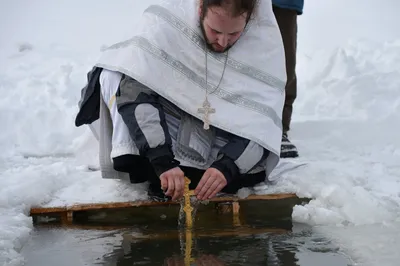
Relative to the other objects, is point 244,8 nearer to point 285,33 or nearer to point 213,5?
point 213,5

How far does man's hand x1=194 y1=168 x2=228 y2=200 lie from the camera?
308cm

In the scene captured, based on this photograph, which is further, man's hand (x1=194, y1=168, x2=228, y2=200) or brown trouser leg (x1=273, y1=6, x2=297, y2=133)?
brown trouser leg (x1=273, y1=6, x2=297, y2=133)

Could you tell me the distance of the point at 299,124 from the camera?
5.54 m

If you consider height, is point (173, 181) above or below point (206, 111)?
below

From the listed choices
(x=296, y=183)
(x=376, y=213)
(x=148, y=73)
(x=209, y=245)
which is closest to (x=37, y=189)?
(x=148, y=73)

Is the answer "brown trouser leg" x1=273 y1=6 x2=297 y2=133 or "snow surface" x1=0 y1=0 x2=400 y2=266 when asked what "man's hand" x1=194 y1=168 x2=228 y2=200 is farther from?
"brown trouser leg" x1=273 y1=6 x2=297 y2=133

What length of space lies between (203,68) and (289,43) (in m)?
1.21

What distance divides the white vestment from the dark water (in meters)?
0.47

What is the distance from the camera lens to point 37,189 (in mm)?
3479

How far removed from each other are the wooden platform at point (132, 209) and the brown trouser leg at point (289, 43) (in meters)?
1.18

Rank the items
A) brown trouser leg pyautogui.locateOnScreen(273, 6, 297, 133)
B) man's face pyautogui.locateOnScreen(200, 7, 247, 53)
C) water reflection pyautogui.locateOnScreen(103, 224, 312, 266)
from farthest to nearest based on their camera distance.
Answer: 1. brown trouser leg pyautogui.locateOnScreen(273, 6, 297, 133)
2. man's face pyautogui.locateOnScreen(200, 7, 247, 53)
3. water reflection pyautogui.locateOnScreen(103, 224, 312, 266)

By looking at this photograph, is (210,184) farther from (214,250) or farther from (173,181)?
(214,250)

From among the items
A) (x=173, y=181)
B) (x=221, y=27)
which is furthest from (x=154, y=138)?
(x=221, y=27)

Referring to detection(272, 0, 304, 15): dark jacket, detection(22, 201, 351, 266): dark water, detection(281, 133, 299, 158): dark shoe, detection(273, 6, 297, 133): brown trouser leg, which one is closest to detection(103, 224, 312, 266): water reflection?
detection(22, 201, 351, 266): dark water
